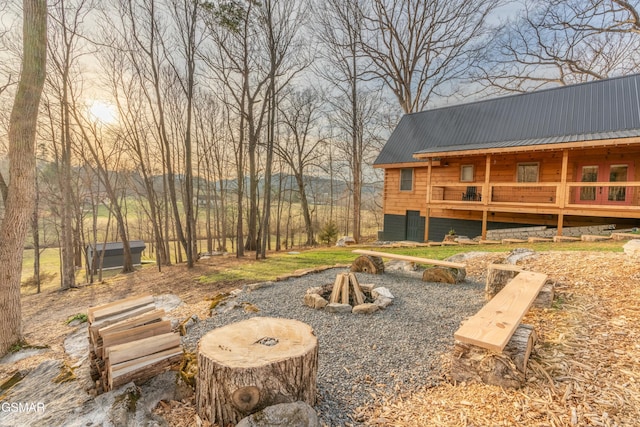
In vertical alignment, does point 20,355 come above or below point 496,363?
below

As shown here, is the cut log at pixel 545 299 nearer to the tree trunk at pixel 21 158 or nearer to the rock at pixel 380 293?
the rock at pixel 380 293

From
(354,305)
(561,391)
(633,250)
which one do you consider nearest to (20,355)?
(354,305)

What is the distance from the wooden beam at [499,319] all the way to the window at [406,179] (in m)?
10.7

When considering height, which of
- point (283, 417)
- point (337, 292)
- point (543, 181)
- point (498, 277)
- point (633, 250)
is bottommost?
point (337, 292)

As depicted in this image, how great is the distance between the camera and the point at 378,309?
4.40 meters

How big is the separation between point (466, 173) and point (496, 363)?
11.7 meters

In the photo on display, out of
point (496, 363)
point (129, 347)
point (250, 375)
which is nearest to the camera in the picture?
point (250, 375)

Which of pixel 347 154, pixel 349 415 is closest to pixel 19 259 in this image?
pixel 349 415

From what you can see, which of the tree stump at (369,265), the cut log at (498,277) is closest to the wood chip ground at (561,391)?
the cut log at (498,277)

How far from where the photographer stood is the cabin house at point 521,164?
923cm

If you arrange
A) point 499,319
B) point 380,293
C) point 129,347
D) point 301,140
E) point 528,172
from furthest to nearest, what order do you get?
point 301,140, point 528,172, point 380,293, point 499,319, point 129,347

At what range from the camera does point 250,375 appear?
1.96m

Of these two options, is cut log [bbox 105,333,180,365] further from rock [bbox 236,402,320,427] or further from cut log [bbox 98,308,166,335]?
rock [bbox 236,402,320,427]

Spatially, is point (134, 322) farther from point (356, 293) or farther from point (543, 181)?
point (543, 181)
